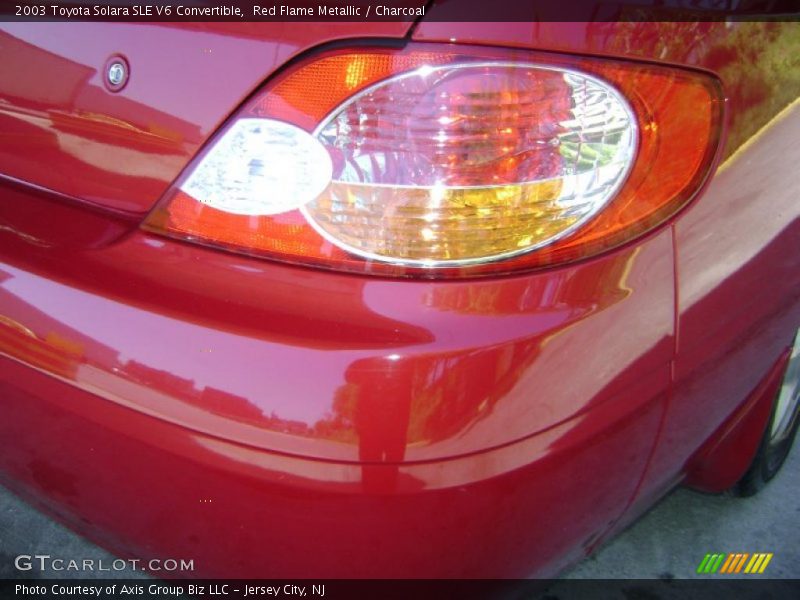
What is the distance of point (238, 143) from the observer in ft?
4.05

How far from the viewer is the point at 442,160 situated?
3.95 ft

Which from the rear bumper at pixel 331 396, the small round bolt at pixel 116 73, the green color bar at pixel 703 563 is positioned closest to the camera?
the rear bumper at pixel 331 396

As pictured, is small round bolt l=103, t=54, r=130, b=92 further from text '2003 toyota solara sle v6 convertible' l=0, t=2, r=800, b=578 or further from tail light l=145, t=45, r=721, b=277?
tail light l=145, t=45, r=721, b=277

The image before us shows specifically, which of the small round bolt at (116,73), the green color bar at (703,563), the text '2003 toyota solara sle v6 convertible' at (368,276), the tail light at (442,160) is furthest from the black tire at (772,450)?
the small round bolt at (116,73)

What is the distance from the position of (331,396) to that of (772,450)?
172 cm

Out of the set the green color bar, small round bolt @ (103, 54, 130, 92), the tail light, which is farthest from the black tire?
small round bolt @ (103, 54, 130, 92)

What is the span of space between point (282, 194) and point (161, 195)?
0.68ft

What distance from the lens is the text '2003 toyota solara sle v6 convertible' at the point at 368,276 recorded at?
1.18 m

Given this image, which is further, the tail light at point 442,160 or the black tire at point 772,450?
the black tire at point 772,450

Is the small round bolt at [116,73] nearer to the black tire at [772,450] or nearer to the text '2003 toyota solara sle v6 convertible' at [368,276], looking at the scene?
the text '2003 toyota solara sle v6 convertible' at [368,276]

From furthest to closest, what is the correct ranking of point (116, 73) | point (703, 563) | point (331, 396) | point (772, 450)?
point (772, 450)
point (703, 563)
point (116, 73)
point (331, 396)

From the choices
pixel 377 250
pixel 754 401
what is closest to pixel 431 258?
A: pixel 377 250

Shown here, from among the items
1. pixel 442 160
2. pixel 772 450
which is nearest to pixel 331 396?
pixel 442 160

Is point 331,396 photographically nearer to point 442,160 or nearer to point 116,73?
point 442,160
